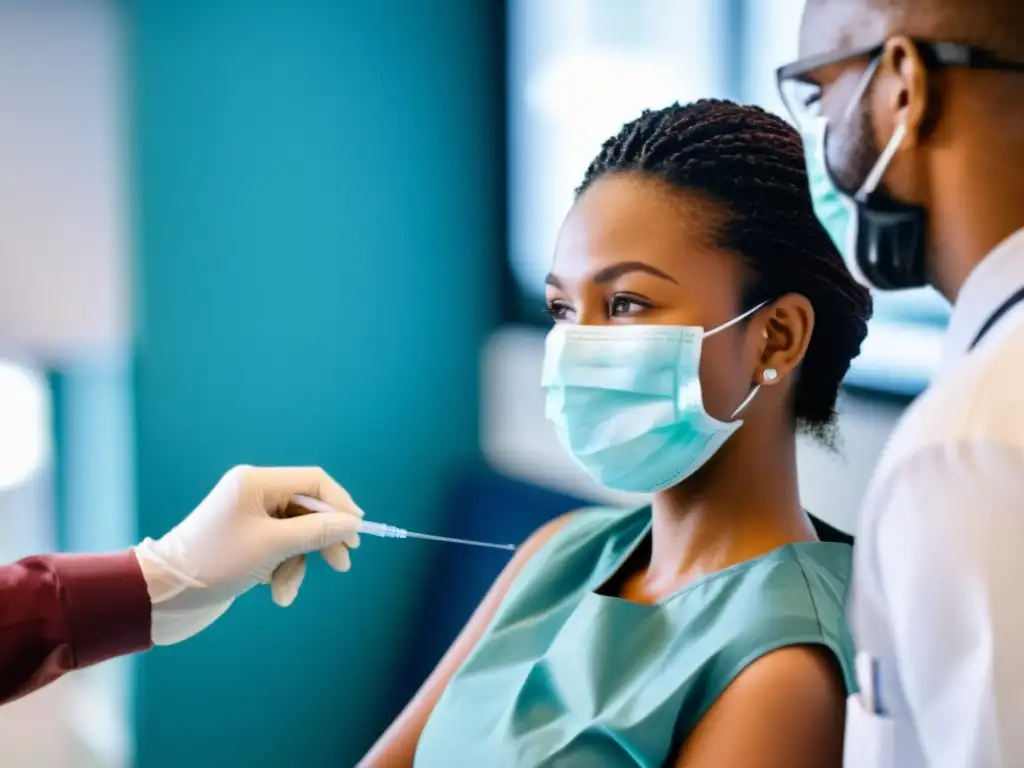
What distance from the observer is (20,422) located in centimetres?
189

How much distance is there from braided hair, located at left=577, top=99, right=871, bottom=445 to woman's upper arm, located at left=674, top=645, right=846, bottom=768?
14.5 inches

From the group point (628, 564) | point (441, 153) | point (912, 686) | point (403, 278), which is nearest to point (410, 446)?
point (403, 278)

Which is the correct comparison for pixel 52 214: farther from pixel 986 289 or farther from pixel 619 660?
pixel 986 289

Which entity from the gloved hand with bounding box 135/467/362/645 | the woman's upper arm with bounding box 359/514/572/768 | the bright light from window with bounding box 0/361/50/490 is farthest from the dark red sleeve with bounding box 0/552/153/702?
the bright light from window with bounding box 0/361/50/490

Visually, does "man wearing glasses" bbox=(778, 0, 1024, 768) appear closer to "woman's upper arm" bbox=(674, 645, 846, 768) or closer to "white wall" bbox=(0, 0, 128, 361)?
"woman's upper arm" bbox=(674, 645, 846, 768)

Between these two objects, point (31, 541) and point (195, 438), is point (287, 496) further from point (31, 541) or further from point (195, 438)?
point (31, 541)

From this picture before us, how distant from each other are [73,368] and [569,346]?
1.19 meters

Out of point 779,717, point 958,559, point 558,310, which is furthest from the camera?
point 558,310

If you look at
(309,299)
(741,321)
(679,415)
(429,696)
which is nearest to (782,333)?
(741,321)

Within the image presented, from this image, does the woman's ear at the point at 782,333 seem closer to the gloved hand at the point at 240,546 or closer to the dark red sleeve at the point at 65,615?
the gloved hand at the point at 240,546

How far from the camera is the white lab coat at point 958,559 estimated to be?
0.64 metres

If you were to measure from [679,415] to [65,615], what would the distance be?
0.86 m

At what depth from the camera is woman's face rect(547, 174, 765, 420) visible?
1195 mm

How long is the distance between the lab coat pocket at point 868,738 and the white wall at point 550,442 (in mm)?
578
